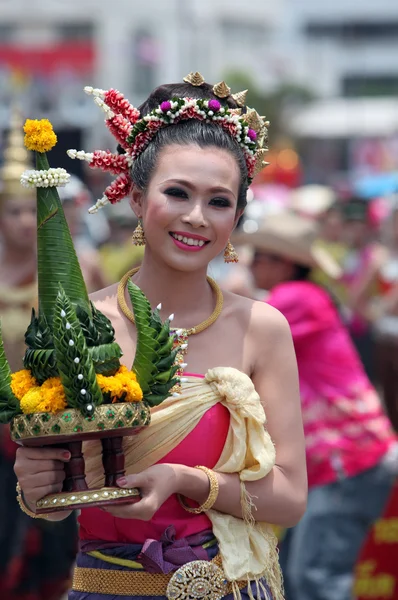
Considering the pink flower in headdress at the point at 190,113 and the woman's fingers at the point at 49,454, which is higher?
the pink flower in headdress at the point at 190,113

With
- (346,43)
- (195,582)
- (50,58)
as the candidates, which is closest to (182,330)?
(195,582)

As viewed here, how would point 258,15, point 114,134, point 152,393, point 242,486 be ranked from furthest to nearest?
point 258,15, point 114,134, point 242,486, point 152,393

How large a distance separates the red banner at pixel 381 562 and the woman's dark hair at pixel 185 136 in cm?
311

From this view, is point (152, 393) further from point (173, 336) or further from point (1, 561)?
point (1, 561)

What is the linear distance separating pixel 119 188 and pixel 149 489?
876 millimetres

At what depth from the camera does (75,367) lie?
9.56 feet

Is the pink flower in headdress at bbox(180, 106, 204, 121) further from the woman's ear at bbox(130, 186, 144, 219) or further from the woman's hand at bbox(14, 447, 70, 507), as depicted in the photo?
the woman's hand at bbox(14, 447, 70, 507)

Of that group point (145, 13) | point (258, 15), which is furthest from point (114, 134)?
point (258, 15)

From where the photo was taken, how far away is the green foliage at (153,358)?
10.0 ft

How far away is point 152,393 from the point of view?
→ 3068mm

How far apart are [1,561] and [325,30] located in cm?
10580

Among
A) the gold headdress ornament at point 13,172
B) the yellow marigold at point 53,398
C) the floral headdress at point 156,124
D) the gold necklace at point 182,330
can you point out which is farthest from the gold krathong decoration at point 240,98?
the gold headdress ornament at point 13,172

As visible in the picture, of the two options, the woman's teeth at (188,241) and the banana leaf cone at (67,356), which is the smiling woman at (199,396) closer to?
the woman's teeth at (188,241)

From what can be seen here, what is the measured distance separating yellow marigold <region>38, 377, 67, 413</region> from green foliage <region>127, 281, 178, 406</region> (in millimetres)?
201
